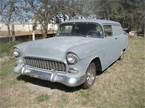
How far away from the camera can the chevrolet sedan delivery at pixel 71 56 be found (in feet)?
13.8

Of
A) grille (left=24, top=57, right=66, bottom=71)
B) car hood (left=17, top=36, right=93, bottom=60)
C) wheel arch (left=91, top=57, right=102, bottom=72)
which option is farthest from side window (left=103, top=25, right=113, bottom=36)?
grille (left=24, top=57, right=66, bottom=71)

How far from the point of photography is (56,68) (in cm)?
436

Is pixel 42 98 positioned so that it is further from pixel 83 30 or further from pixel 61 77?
pixel 83 30

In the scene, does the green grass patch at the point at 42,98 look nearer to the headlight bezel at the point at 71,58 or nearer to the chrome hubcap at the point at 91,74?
the headlight bezel at the point at 71,58

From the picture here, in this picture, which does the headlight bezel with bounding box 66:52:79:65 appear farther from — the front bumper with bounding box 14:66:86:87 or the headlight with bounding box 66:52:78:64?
the front bumper with bounding box 14:66:86:87

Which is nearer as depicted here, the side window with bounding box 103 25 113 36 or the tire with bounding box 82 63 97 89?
the tire with bounding box 82 63 97 89

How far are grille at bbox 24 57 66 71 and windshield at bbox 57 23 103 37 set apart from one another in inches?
62.7

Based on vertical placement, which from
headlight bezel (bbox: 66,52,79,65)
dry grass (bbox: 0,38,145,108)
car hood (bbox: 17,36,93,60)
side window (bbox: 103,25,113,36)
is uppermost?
side window (bbox: 103,25,113,36)

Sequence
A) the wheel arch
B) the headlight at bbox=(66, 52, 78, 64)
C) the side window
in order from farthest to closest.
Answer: the side window
the wheel arch
the headlight at bbox=(66, 52, 78, 64)

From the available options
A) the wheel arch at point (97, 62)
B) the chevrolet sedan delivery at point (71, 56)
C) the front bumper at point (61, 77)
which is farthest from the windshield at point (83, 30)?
the front bumper at point (61, 77)

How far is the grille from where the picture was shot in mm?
4281

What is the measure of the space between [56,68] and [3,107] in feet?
4.44

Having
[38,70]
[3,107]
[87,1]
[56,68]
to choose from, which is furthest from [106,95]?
[87,1]

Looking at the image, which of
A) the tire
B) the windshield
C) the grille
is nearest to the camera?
the grille
